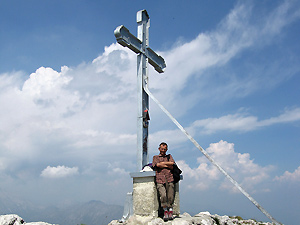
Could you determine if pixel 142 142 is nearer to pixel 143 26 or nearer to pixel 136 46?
pixel 136 46

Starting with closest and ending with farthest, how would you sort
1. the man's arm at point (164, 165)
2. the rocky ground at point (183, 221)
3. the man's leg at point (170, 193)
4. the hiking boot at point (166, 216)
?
the rocky ground at point (183, 221) → the hiking boot at point (166, 216) → the man's leg at point (170, 193) → the man's arm at point (164, 165)

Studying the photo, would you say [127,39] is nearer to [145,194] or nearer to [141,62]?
[141,62]

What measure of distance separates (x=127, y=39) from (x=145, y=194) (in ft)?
13.7

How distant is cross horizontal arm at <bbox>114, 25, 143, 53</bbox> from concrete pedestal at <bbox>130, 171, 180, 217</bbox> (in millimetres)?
3574

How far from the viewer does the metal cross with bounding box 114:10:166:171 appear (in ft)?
25.8

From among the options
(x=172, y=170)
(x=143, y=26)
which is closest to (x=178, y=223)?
(x=172, y=170)

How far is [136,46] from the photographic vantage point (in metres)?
8.35

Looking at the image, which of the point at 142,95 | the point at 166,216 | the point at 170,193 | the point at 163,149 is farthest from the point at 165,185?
the point at 142,95

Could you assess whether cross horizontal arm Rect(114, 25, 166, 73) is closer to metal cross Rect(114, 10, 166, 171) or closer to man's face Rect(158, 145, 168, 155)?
metal cross Rect(114, 10, 166, 171)

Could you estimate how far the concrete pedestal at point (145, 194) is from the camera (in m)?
6.51

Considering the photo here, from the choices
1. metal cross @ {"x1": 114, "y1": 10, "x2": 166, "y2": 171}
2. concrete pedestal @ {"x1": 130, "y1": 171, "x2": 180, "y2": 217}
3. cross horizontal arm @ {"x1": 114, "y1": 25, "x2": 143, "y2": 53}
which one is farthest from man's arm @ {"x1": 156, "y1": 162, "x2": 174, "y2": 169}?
cross horizontal arm @ {"x1": 114, "y1": 25, "x2": 143, "y2": 53}

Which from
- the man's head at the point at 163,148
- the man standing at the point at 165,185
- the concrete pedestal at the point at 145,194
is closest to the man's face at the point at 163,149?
the man's head at the point at 163,148

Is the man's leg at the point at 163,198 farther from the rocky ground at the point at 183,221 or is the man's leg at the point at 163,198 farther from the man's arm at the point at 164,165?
the man's arm at the point at 164,165

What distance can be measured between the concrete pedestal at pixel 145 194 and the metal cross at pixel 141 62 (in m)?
0.81
